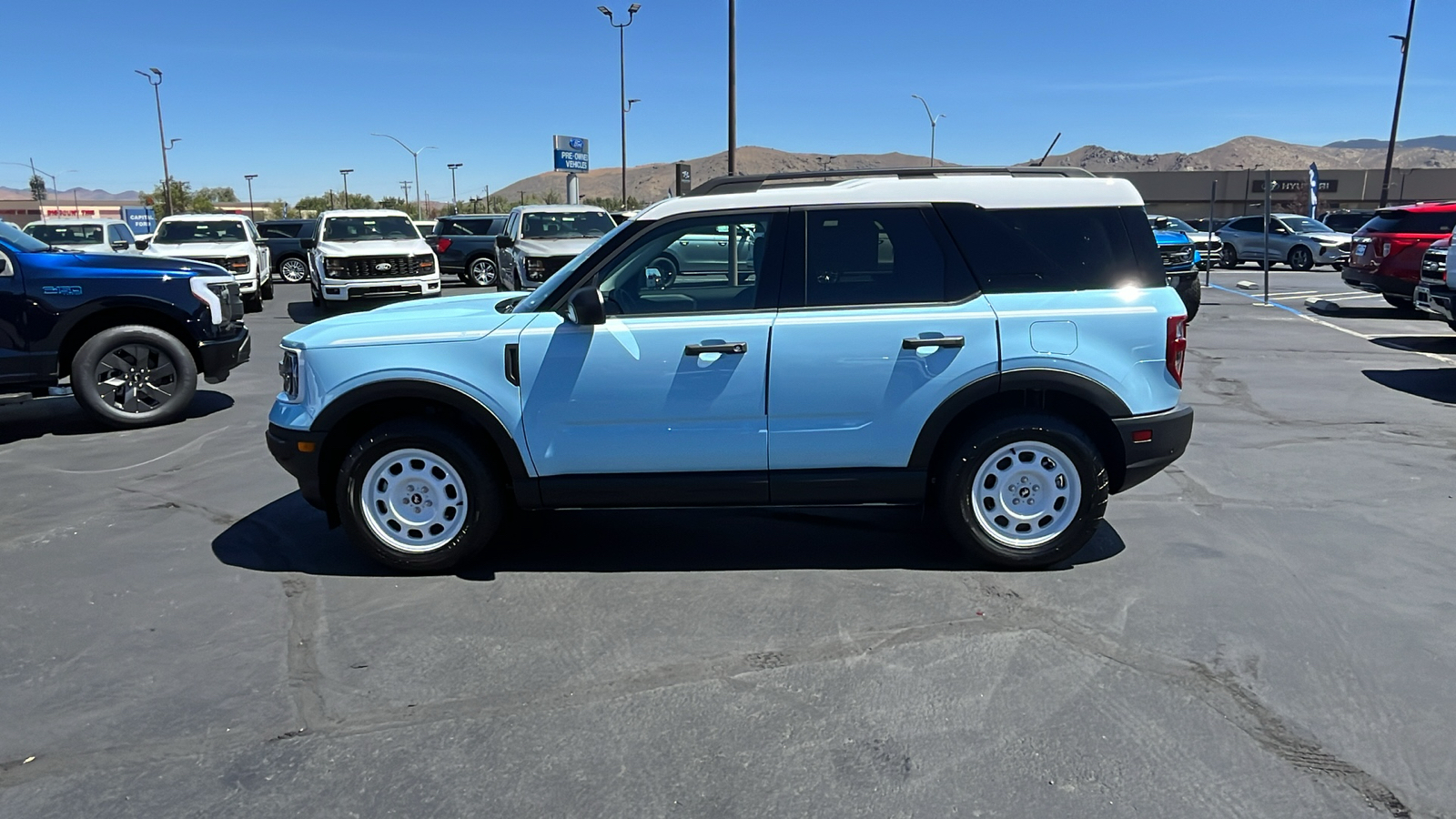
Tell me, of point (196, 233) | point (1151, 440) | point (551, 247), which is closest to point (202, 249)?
point (196, 233)

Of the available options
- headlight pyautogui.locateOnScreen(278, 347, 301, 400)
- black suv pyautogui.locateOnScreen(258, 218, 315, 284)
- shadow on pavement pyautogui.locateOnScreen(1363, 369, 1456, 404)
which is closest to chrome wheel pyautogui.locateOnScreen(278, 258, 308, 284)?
black suv pyautogui.locateOnScreen(258, 218, 315, 284)

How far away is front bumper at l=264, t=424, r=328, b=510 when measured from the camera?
4.88 metres

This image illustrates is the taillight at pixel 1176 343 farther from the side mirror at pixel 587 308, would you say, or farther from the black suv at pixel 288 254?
the black suv at pixel 288 254

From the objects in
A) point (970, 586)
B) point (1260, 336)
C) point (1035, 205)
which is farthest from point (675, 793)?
point (1260, 336)

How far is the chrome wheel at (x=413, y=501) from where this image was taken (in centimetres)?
490

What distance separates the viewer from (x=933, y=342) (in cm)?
469

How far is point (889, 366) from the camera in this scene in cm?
470

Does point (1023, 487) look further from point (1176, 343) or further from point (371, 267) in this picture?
point (371, 267)

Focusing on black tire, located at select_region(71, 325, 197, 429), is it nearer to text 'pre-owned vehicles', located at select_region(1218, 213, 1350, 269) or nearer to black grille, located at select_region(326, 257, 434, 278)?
black grille, located at select_region(326, 257, 434, 278)

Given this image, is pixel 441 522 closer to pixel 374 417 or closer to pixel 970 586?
pixel 374 417

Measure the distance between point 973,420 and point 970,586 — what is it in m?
0.79

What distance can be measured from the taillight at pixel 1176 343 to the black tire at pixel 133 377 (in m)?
7.83

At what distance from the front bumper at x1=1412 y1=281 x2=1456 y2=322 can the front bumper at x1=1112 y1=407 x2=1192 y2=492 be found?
8.01 meters

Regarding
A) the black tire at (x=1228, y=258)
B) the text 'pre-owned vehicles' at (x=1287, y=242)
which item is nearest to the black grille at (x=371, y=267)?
the text 'pre-owned vehicles' at (x=1287, y=242)
